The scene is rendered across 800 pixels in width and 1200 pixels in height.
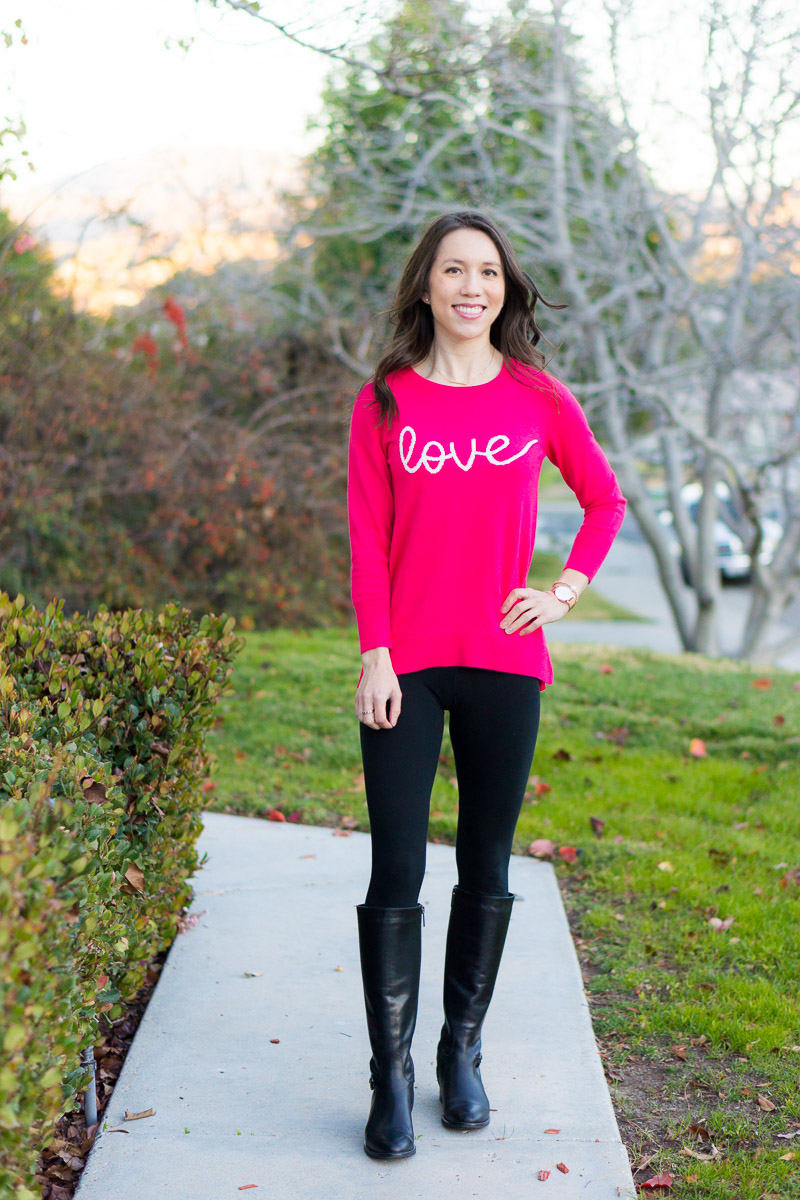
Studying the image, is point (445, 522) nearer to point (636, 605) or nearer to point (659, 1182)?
point (659, 1182)

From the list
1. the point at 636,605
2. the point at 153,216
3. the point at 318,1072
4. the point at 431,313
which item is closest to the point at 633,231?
the point at 153,216

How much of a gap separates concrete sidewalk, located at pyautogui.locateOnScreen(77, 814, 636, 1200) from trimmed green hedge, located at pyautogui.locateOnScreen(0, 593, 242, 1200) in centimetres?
20

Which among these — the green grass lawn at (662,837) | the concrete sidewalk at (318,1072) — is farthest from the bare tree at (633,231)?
the concrete sidewalk at (318,1072)

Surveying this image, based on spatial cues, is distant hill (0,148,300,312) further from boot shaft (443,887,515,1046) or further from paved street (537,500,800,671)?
paved street (537,500,800,671)

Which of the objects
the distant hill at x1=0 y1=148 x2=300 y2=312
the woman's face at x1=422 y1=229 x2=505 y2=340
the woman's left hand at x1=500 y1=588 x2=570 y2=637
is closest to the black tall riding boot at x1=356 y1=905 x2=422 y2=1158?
the woman's left hand at x1=500 y1=588 x2=570 y2=637

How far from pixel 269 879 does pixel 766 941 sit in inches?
66.4

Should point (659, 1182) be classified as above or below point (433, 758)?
below

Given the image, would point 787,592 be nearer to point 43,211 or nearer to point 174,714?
point 43,211

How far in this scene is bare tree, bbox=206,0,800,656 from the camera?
7.09 metres

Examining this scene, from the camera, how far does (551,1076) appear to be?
259 centimetres

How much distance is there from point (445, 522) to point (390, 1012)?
3.49 ft

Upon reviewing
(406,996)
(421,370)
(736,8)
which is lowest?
(406,996)

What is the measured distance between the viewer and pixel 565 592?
2.46 m

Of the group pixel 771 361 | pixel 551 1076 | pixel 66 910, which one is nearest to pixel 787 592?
pixel 771 361
